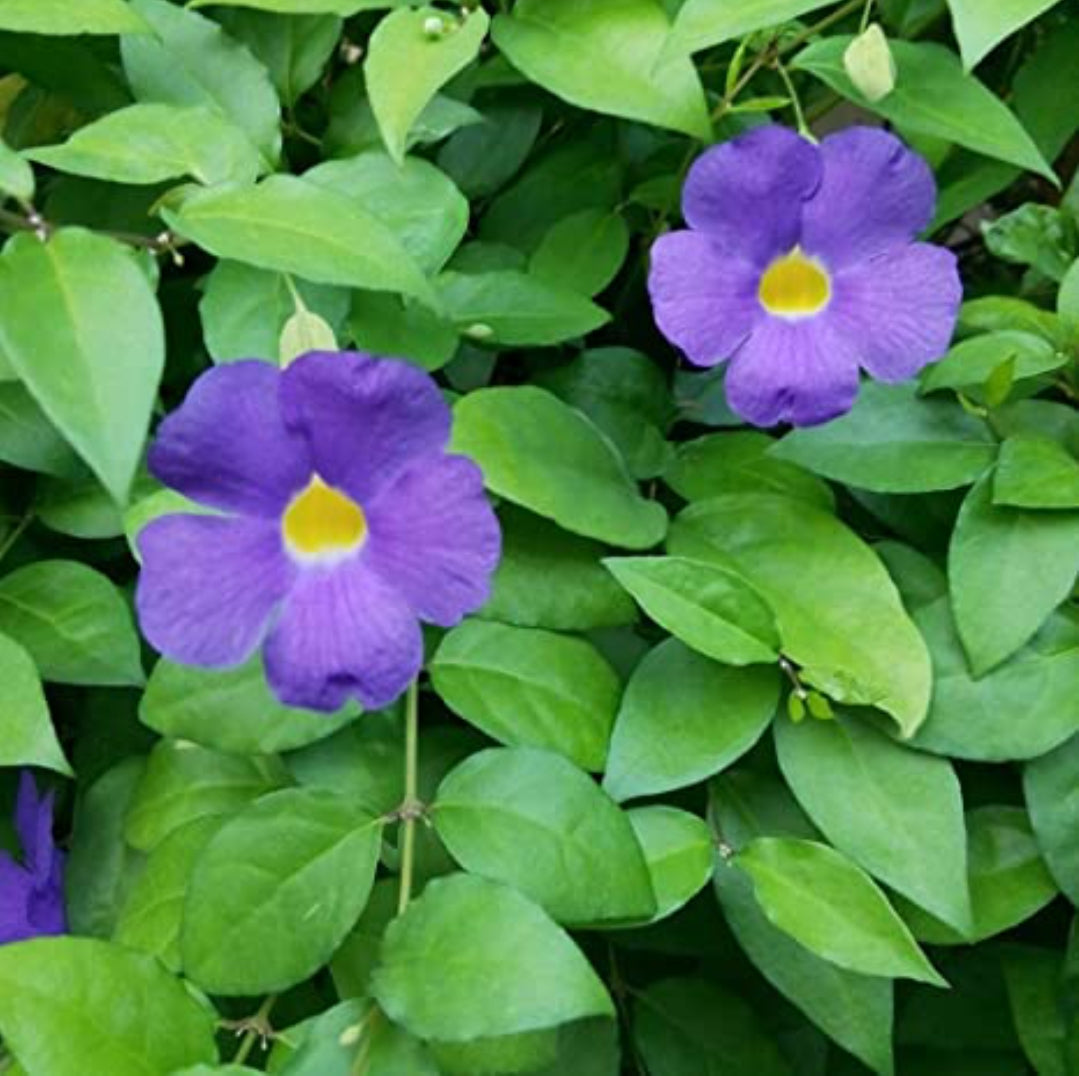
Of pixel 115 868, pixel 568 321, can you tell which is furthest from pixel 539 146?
pixel 115 868

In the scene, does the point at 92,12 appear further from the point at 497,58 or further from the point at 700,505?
the point at 700,505

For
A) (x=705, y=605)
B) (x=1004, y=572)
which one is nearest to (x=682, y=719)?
(x=705, y=605)

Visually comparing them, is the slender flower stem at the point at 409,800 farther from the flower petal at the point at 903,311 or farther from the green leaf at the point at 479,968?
the flower petal at the point at 903,311

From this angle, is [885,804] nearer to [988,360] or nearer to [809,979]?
[809,979]

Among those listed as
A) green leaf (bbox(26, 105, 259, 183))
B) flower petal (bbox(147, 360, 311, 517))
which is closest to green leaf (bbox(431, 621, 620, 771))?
flower petal (bbox(147, 360, 311, 517))

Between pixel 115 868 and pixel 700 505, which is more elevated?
pixel 700 505

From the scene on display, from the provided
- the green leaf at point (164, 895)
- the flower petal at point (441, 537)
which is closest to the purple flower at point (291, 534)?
the flower petal at point (441, 537)

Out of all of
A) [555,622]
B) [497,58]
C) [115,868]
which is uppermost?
[497,58]

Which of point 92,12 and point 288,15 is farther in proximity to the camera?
point 288,15

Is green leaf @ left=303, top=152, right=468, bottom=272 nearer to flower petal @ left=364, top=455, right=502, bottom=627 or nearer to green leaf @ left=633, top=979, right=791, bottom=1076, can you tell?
flower petal @ left=364, top=455, right=502, bottom=627
